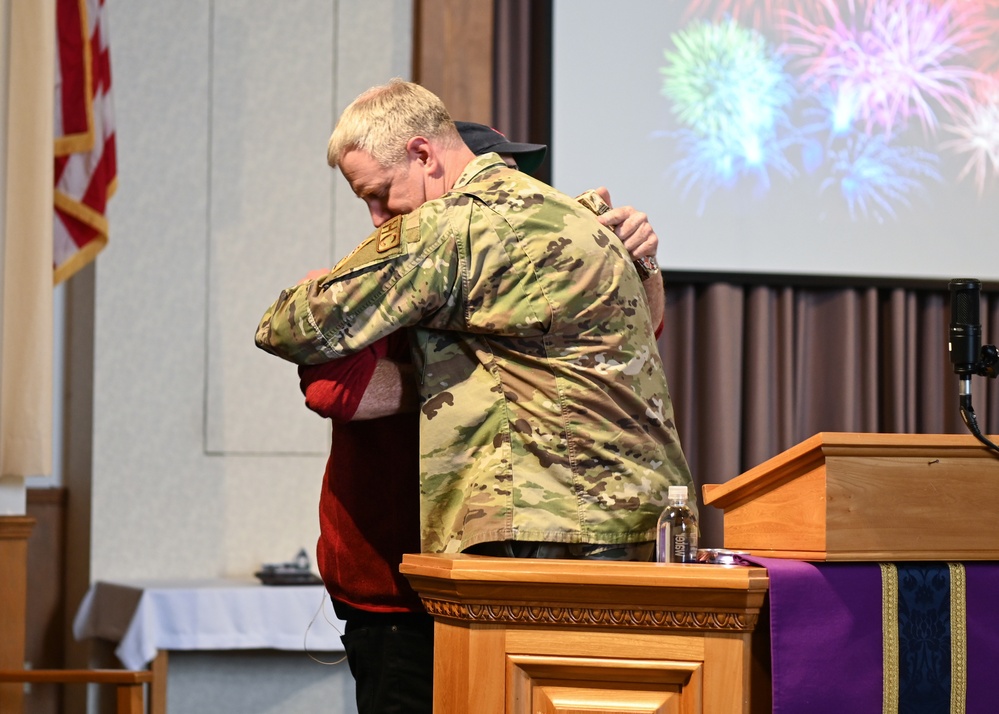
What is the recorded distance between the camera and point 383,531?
1959 mm

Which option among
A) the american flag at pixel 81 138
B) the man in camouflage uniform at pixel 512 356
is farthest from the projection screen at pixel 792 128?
the man in camouflage uniform at pixel 512 356

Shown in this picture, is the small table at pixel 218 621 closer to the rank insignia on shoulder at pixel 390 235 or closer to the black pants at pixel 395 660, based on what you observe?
the black pants at pixel 395 660

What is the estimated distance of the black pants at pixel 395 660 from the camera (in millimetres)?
1933

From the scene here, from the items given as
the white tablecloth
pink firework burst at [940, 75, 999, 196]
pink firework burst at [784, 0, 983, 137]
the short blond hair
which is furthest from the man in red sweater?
pink firework burst at [940, 75, 999, 196]

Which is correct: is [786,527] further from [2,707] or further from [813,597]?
[2,707]

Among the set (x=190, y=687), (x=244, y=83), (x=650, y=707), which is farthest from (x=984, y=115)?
(x=650, y=707)

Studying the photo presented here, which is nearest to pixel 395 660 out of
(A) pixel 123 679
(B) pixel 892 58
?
(A) pixel 123 679

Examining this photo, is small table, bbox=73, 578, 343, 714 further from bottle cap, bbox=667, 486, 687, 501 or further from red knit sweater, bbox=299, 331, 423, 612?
bottle cap, bbox=667, 486, 687, 501

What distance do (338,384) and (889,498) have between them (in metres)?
0.80

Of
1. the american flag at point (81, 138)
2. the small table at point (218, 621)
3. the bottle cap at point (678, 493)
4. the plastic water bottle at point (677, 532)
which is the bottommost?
the small table at point (218, 621)

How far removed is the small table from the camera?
402 centimetres

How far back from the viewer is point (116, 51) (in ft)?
15.2

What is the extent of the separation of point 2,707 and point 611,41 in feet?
10.1

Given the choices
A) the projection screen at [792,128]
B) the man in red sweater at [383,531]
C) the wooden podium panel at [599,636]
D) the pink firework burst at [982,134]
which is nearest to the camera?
the wooden podium panel at [599,636]
